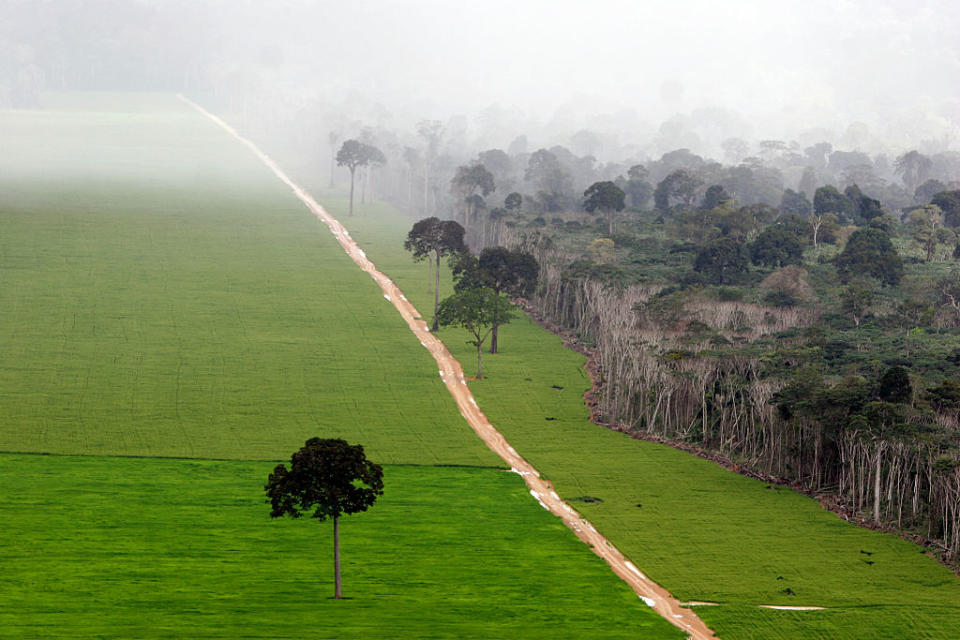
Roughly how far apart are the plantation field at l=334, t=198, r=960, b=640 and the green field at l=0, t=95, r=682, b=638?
406cm

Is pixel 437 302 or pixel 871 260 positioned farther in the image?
pixel 437 302

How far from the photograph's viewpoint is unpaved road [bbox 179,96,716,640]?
5528 cm

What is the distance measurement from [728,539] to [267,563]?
2679cm

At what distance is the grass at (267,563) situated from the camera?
167 ft

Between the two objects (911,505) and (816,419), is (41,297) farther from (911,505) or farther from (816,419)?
(911,505)

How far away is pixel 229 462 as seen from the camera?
79.9 metres

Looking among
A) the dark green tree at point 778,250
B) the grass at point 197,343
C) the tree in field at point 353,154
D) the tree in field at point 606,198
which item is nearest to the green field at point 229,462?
the grass at point 197,343

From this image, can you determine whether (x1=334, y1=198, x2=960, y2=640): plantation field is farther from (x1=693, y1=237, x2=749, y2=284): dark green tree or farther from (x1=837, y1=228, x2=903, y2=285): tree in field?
(x1=837, y1=228, x2=903, y2=285): tree in field

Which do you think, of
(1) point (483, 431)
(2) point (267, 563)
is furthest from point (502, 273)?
(2) point (267, 563)

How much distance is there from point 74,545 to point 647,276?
88.9 m

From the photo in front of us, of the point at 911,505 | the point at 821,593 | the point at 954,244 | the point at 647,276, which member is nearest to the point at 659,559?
the point at 821,593

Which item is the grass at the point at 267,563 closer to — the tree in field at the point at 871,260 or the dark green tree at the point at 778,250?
the tree in field at the point at 871,260

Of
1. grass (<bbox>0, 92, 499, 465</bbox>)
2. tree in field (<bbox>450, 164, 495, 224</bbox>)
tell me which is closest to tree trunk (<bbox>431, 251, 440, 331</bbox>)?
grass (<bbox>0, 92, 499, 465</bbox>)

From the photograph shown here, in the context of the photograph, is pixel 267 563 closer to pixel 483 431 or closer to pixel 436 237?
pixel 483 431
